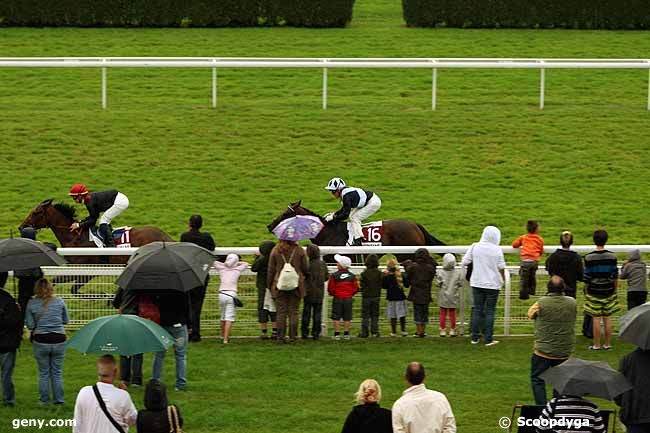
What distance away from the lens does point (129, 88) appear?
878 inches

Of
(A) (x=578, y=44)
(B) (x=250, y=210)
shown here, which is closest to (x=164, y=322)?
(B) (x=250, y=210)

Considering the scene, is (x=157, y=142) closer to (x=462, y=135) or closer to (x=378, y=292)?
(x=462, y=135)

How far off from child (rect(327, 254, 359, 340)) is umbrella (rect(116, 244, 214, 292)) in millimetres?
2387

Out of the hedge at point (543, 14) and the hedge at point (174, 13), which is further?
the hedge at point (543, 14)

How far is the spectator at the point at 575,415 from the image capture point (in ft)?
28.4

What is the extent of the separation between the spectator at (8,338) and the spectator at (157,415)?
253 cm

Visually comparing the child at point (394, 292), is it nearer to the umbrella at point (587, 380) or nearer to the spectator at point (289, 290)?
the spectator at point (289, 290)

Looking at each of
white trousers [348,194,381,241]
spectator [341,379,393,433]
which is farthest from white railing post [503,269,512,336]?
spectator [341,379,393,433]

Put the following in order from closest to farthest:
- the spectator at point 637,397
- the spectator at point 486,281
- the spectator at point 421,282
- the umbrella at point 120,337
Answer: the spectator at point 637,397 → the umbrella at point 120,337 → the spectator at point 486,281 → the spectator at point 421,282

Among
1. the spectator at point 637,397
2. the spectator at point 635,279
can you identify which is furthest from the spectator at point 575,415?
the spectator at point 635,279

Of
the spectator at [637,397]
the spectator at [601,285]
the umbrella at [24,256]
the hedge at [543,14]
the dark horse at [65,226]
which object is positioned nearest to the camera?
the spectator at [637,397]

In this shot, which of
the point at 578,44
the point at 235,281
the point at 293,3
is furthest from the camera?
the point at 293,3

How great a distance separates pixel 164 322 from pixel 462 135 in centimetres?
978

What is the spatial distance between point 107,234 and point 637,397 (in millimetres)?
7474
